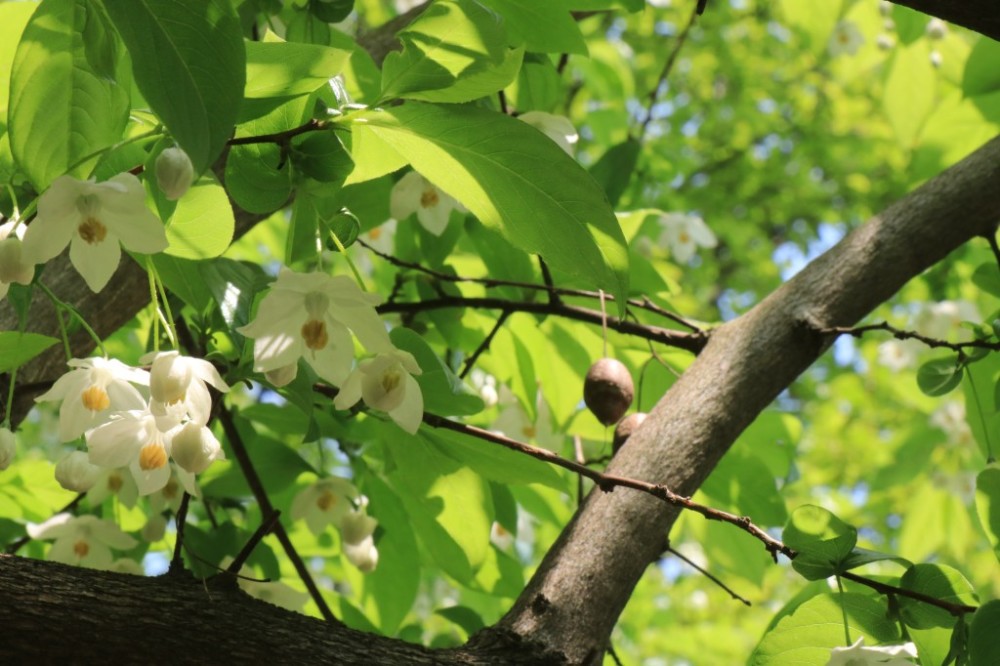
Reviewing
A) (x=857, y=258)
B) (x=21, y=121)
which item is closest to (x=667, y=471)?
(x=857, y=258)

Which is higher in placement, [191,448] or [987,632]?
[987,632]

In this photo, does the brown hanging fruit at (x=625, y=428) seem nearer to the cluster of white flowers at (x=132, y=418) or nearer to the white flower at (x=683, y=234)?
the cluster of white flowers at (x=132, y=418)

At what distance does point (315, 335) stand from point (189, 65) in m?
0.29

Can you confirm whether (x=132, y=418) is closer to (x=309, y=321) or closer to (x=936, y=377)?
(x=309, y=321)

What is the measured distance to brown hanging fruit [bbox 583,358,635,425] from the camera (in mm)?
1379

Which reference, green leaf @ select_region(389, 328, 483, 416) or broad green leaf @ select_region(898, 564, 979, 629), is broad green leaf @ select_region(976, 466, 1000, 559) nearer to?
broad green leaf @ select_region(898, 564, 979, 629)

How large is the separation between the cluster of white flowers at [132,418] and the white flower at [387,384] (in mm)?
128

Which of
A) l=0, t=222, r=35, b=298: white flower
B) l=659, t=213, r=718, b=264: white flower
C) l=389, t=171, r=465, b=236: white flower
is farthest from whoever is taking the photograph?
l=659, t=213, r=718, b=264: white flower

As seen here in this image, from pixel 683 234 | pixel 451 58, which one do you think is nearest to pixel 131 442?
pixel 451 58

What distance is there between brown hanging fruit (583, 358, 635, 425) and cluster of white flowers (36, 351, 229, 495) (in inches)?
22.4

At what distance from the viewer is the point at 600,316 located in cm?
163

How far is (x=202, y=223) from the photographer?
101cm

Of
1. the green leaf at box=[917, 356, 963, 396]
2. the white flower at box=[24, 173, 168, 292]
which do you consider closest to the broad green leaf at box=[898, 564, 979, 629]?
the green leaf at box=[917, 356, 963, 396]

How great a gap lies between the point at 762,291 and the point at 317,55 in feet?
22.5
